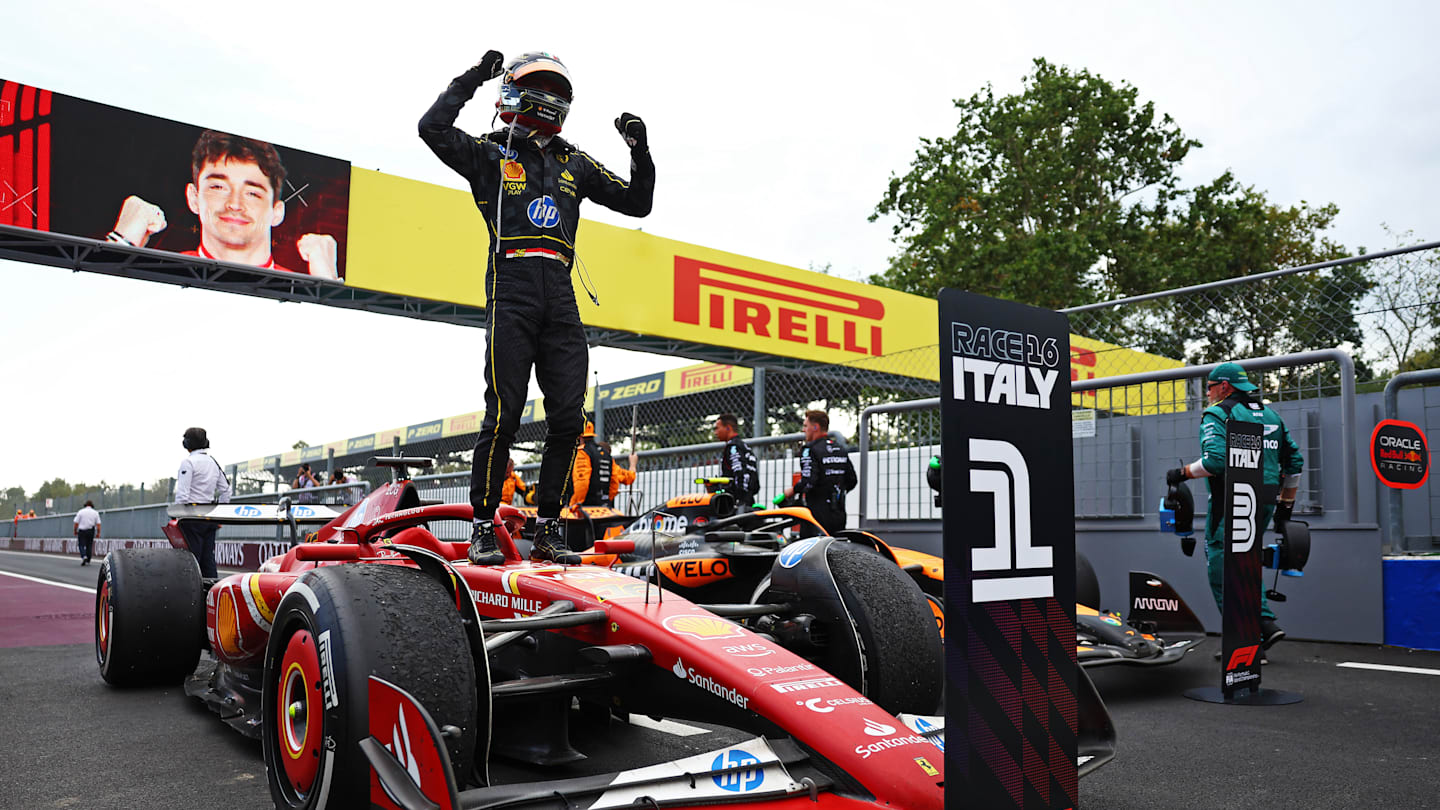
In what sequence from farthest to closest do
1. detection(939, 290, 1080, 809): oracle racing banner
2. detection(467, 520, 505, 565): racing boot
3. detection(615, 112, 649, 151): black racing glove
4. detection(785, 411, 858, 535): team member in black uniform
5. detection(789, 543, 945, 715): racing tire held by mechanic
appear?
detection(785, 411, 858, 535): team member in black uniform → detection(615, 112, 649, 151): black racing glove → detection(467, 520, 505, 565): racing boot → detection(789, 543, 945, 715): racing tire held by mechanic → detection(939, 290, 1080, 809): oracle racing banner

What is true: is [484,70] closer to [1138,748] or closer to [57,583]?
[1138,748]

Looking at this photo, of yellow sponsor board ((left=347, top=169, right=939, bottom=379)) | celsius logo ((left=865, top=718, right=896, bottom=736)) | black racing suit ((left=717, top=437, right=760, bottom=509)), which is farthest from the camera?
Result: yellow sponsor board ((left=347, top=169, right=939, bottom=379))

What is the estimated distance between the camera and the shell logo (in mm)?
2627

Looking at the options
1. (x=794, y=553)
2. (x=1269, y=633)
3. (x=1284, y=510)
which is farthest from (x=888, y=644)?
(x=1284, y=510)

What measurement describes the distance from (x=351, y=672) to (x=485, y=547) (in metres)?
1.21

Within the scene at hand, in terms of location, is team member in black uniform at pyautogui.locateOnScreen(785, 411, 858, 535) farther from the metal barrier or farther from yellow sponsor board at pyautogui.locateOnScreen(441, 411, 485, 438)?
yellow sponsor board at pyautogui.locateOnScreen(441, 411, 485, 438)

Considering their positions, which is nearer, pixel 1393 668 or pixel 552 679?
pixel 552 679

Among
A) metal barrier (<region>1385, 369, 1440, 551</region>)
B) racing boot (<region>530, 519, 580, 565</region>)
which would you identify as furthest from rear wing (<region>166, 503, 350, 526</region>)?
metal barrier (<region>1385, 369, 1440, 551</region>)

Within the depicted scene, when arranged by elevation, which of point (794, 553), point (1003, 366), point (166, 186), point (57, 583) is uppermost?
point (166, 186)

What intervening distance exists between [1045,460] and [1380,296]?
249 inches

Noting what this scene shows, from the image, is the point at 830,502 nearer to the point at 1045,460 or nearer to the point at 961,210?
the point at 1045,460

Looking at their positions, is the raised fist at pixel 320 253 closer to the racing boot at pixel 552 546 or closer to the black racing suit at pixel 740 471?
the black racing suit at pixel 740 471

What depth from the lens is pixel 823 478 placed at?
322 inches

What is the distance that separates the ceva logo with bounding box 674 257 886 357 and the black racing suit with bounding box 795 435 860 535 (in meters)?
5.26
